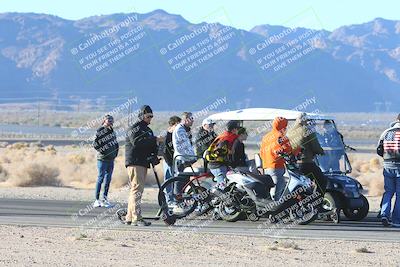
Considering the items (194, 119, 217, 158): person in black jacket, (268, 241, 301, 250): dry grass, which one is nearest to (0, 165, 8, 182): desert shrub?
(194, 119, 217, 158): person in black jacket

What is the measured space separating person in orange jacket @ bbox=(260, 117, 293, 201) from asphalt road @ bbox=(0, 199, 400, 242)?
2.40 ft

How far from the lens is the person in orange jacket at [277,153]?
17062 millimetres

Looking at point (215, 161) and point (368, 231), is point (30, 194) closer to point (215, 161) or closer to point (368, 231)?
point (215, 161)

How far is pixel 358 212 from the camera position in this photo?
60.3 ft

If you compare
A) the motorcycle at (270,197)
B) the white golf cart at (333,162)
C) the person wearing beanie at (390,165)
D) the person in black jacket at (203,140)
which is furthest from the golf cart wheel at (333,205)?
the person in black jacket at (203,140)

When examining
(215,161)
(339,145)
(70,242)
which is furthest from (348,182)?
(70,242)

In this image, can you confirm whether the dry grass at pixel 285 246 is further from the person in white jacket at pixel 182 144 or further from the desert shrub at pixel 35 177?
the desert shrub at pixel 35 177

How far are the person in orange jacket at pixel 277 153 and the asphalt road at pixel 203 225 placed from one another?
0.73 meters

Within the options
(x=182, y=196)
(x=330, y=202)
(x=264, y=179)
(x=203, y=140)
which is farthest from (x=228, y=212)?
(x=203, y=140)

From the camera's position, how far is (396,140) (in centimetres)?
1736

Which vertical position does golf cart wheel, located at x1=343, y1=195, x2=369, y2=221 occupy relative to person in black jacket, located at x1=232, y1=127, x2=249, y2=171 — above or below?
below

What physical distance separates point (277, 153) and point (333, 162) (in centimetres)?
220

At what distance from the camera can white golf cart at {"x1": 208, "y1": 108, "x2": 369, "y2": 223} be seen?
1788cm

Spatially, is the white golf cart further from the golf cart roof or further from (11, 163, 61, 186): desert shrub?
(11, 163, 61, 186): desert shrub
